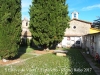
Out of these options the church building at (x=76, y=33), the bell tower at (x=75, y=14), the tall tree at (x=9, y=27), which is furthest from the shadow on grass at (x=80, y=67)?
the bell tower at (x=75, y=14)

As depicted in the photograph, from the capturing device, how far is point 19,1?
12742mm

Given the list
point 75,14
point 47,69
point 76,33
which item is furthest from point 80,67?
point 75,14

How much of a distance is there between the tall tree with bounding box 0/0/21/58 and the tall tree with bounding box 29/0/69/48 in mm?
7802

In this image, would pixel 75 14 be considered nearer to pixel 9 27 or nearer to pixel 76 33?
pixel 76 33

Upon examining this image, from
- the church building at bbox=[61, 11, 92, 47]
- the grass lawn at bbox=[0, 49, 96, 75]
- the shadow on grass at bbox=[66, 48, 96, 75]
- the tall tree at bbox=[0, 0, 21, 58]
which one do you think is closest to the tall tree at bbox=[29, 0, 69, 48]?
the tall tree at bbox=[0, 0, 21, 58]

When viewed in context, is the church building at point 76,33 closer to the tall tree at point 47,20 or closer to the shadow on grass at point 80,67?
the tall tree at point 47,20

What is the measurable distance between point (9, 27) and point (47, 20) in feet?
31.0

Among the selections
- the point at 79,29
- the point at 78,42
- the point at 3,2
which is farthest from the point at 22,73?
the point at 79,29

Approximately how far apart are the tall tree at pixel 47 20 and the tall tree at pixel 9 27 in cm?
780

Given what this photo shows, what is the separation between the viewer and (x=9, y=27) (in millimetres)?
11602

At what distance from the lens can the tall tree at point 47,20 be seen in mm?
20172

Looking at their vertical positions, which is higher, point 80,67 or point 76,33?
point 76,33

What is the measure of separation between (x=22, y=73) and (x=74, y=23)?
79.1ft

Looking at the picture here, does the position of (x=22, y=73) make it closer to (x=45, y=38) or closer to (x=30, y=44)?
(x=45, y=38)
